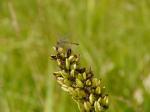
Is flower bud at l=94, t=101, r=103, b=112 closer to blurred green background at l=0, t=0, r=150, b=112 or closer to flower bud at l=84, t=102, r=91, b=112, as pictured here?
flower bud at l=84, t=102, r=91, b=112

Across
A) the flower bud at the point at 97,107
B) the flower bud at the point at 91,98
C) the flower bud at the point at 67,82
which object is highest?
the flower bud at the point at 67,82

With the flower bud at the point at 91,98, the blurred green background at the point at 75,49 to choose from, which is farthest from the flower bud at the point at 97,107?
the blurred green background at the point at 75,49

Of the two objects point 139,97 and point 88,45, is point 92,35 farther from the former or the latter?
point 139,97

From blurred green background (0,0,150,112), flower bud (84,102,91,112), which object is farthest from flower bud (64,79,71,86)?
blurred green background (0,0,150,112)

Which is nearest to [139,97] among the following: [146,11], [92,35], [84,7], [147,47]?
[147,47]

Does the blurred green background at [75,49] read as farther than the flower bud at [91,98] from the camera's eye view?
Yes

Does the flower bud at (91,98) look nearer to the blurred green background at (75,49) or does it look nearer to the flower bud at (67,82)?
the flower bud at (67,82)

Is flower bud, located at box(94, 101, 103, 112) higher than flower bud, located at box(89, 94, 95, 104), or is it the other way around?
flower bud, located at box(89, 94, 95, 104)

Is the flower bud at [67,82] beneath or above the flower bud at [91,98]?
above
